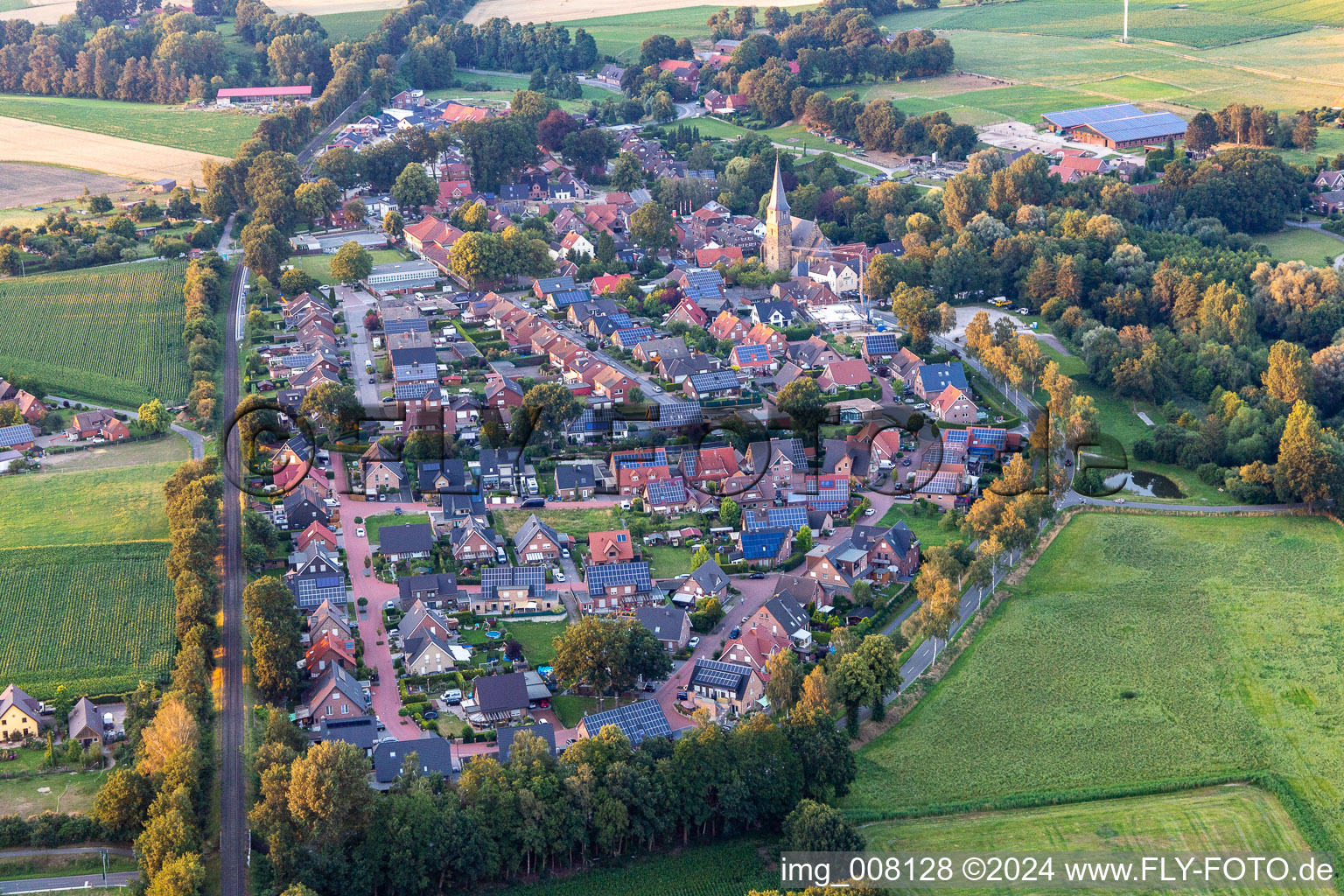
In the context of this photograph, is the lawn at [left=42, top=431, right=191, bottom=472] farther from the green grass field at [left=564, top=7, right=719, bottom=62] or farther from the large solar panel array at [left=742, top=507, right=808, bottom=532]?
the green grass field at [left=564, top=7, right=719, bottom=62]

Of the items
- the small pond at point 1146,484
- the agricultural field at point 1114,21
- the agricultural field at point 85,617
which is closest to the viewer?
the agricultural field at point 85,617

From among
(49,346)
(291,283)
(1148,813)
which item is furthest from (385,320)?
(1148,813)

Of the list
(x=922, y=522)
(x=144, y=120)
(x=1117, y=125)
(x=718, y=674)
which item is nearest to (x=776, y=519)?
(x=922, y=522)

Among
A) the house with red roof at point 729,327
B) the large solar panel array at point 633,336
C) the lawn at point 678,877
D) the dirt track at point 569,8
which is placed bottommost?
the lawn at point 678,877

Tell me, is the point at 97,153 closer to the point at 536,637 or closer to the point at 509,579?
the point at 509,579

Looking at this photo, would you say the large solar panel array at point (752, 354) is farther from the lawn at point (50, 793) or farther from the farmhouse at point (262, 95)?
the farmhouse at point (262, 95)

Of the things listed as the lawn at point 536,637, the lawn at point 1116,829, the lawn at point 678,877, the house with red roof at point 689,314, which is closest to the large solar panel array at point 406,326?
the house with red roof at point 689,314

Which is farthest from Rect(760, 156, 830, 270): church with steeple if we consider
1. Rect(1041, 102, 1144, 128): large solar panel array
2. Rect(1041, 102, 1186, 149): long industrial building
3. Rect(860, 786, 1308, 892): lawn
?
Rect(860, 786, 1308, 892): lawn
